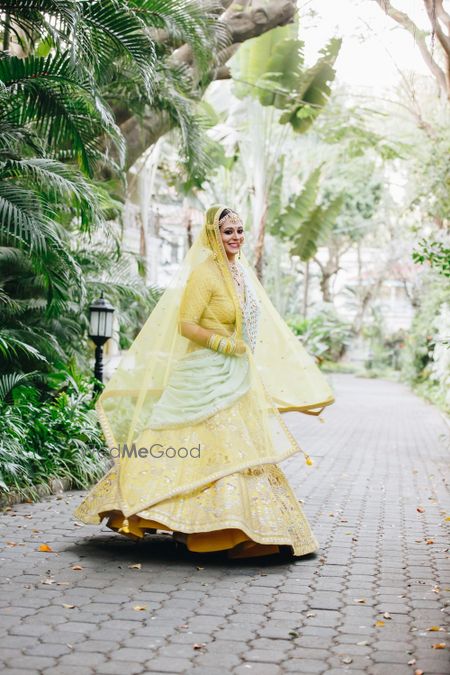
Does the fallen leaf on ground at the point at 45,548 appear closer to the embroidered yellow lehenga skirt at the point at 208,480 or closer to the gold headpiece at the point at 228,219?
the embroidered yellow lehenga skirt at the point at 208,480

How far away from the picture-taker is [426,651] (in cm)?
393

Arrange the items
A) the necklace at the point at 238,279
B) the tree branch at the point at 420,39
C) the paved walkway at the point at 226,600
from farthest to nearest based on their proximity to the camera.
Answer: the tree branch at the point at 420,39
the necklace at the point at 238,279
the paved walkway at the point at 226,600

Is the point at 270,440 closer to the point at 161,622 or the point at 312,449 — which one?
the point at 161,622

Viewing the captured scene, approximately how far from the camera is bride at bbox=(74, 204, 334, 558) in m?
5.39

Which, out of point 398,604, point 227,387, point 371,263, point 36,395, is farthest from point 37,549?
point 371,263

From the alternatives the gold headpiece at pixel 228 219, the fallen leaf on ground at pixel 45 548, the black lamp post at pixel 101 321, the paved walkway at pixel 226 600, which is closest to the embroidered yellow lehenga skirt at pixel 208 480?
the paved walkway at pixel 226 600

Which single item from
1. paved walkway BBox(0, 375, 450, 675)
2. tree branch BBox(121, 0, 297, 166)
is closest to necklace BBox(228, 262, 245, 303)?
paved walkway BBox(0, 375, 450, 675)

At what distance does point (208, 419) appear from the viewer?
5.67 meters

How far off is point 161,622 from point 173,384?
6.17ft

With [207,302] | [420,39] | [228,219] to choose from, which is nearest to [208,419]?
[207,302]

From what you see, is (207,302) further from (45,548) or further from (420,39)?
(420,39)

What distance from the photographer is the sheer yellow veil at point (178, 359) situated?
18.9ft

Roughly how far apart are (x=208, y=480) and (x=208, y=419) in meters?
0.43

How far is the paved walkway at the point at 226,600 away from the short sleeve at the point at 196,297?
1.51m
